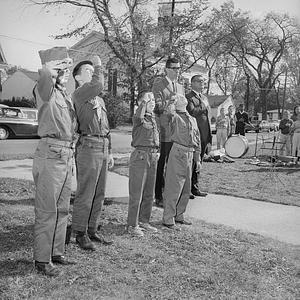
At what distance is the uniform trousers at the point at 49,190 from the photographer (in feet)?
11.3

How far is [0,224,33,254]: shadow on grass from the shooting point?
4.14 m

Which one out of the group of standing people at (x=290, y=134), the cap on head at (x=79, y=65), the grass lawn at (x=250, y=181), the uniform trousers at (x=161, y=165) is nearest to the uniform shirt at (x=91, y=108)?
the cap on head at (x=79, y=65)

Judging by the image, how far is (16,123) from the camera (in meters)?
18.1

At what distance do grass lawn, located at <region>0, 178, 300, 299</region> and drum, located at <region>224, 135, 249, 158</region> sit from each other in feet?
26.4

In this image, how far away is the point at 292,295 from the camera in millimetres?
3504

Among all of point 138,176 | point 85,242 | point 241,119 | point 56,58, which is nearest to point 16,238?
point 85,242

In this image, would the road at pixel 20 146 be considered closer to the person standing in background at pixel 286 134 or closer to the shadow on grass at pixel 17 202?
the person standing in background at pixel 286 134

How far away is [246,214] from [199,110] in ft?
5.61

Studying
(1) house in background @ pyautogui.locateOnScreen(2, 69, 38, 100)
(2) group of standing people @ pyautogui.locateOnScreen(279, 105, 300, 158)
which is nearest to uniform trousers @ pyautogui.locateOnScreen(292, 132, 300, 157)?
(2) group of standing people @ pyautogui.locateOnScreen(279, 105, 300, 158)

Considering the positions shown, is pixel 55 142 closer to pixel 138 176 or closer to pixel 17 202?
pixel 138 176

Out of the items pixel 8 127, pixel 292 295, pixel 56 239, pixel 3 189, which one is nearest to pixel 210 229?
pixel 292 295

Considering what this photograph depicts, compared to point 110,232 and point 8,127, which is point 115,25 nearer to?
point 110,232

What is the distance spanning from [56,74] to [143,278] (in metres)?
1.78

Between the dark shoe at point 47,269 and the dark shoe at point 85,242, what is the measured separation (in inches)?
25.1
